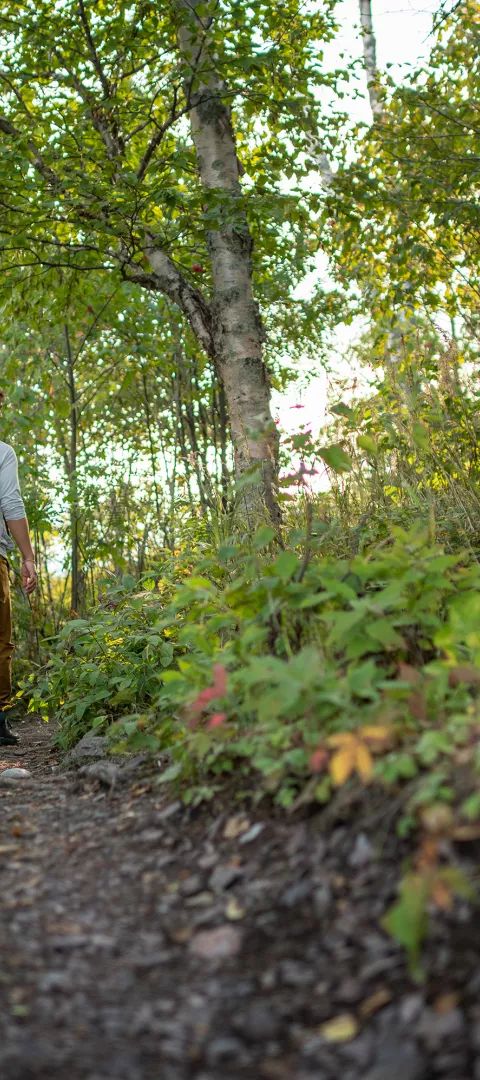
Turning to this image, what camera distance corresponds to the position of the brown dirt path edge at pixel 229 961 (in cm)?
160

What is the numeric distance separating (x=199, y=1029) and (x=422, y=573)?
1.43 metres

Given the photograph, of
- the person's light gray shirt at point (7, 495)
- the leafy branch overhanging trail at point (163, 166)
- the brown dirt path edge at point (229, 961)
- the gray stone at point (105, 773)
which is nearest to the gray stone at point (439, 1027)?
the brown dirt path edge at point (229, 961)

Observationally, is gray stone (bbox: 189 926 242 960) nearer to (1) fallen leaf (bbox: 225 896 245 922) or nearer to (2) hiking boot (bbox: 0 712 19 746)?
(1) fallen leaf (bbox: 225 896 245 922)

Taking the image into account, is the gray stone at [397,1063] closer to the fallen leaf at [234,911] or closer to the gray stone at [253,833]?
the fallen leaf at [234,911]

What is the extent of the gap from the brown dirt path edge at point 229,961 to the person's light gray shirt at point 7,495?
2917 millimetres

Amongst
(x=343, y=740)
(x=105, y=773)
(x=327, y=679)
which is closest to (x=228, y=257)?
(x=105, y=773)

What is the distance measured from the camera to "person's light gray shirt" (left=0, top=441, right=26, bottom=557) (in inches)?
212

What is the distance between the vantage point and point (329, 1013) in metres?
1.71

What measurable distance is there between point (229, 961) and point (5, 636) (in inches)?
148

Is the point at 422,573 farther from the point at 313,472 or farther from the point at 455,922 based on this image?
the point at 455,922

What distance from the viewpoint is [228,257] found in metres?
6.00

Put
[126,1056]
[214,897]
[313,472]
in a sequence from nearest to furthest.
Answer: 1. [126,1056]
2. [214,897]
3. [313,472]

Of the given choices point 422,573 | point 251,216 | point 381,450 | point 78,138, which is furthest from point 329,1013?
point 78,138

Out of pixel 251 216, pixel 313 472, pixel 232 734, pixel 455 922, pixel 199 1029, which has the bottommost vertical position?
pixel 199 1029
